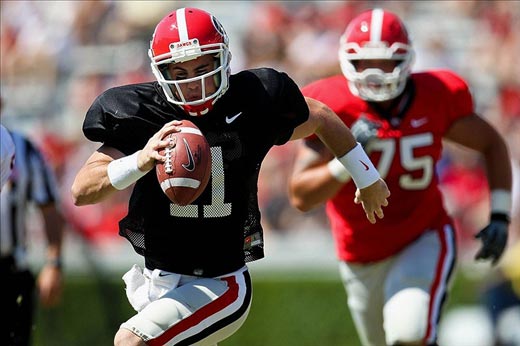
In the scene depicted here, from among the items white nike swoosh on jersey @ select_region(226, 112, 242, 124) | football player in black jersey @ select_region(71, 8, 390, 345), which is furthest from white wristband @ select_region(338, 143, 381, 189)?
white nike swoosh on jersey @ select_region(226, 112, 242, 124)

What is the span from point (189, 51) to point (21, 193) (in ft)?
7.06

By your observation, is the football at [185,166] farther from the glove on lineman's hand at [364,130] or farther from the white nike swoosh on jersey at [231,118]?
the glove on lineman's hand at [364,130]

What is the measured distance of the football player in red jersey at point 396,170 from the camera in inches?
210

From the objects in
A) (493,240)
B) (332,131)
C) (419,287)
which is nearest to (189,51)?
(332,131)

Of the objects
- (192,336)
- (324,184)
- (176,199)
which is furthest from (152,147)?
(324,184)

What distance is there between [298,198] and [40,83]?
6.49m

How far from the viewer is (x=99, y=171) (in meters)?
3.93

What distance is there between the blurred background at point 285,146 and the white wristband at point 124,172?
10.1 feet

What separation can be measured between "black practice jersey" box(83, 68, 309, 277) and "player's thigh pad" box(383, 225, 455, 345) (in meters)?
1.18

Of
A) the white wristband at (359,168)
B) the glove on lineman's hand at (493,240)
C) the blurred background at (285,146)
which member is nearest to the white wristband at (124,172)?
the white wristband at (359,168)

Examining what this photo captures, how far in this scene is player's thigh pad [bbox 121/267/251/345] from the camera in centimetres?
393

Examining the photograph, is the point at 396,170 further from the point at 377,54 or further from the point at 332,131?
the point at 332,131

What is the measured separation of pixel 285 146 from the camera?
9547mm

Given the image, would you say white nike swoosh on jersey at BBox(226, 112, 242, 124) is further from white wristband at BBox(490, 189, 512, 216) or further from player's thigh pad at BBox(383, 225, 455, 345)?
white wristband at BBox(490, 189, 512, 216)
